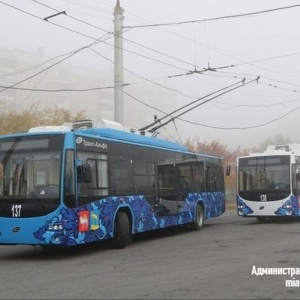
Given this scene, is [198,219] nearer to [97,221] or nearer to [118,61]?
[97,221]

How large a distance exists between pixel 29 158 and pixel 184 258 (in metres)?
3.97

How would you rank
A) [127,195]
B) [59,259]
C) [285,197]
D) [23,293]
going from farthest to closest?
[285,197] < [127,195] < [59,259] < [23,293]

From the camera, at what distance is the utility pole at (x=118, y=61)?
20.7 meters

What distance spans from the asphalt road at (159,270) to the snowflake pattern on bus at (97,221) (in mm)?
481

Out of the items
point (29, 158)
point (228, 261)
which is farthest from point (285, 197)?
point (29, 158)

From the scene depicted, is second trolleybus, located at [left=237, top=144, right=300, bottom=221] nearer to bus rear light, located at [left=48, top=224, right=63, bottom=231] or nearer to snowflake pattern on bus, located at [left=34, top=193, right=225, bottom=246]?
snowflake pattern on bus, located at [left=34, top=193, right=225, bottom=246]

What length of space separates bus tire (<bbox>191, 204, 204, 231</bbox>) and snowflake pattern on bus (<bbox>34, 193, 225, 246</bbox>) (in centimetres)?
169

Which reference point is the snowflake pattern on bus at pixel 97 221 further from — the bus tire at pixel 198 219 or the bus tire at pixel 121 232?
the bus tire at pixel 198 219

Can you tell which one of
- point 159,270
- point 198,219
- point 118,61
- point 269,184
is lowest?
point 159,270

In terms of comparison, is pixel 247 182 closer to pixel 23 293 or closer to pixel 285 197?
pixel 285 197

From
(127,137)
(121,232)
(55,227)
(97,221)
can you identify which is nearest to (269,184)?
(127,137)

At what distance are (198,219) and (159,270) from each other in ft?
28.7

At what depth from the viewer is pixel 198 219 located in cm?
1736

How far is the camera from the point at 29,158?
10.7 meters
